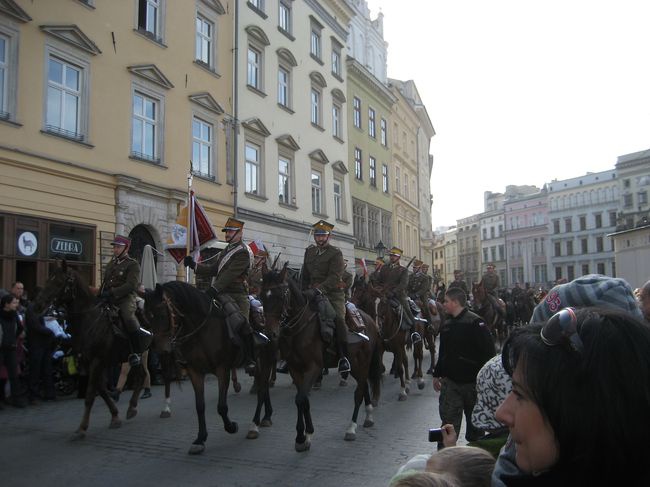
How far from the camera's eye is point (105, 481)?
20.7 ft

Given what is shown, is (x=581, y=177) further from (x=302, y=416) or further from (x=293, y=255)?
(x=302, y=416)

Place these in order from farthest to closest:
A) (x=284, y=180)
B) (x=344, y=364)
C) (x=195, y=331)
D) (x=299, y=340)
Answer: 1. (x=284, y=180)
2. (x=344, y=364)
3. (x=299, y=340)
4. (x=195, y=331)

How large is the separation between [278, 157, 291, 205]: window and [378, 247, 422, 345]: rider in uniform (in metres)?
13.0

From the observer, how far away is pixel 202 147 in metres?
21.3

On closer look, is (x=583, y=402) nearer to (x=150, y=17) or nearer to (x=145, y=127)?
(x=145, y=127)

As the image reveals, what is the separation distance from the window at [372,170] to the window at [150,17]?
2013cm

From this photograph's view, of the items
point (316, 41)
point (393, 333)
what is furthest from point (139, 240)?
point (316, 41)

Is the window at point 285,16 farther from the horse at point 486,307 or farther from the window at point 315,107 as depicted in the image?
the horse at point 486,307

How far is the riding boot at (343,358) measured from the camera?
8.66 m

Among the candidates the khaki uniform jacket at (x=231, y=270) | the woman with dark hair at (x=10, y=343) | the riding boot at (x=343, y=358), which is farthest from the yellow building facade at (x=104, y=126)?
the riding boot at (x=343, y=358)

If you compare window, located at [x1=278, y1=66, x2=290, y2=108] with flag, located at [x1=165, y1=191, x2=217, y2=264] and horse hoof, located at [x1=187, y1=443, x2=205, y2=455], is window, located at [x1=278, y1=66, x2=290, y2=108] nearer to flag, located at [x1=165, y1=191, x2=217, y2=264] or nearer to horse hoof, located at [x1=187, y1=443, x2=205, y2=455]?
flag, located at [x1=165, y1=191, x2=217, y2=264]

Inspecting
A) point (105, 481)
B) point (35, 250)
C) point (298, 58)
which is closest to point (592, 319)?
point (105, 481)

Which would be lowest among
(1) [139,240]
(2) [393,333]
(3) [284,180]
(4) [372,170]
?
(2) [393,333]

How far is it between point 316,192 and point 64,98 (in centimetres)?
1583
